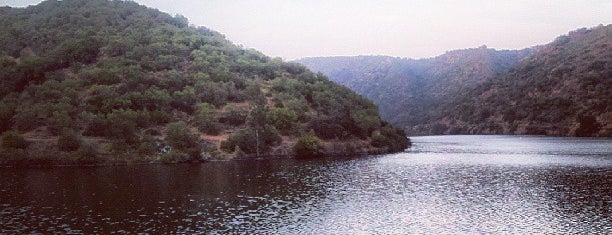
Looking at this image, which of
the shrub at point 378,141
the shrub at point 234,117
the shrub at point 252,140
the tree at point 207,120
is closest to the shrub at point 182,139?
the shrub at point 252,140

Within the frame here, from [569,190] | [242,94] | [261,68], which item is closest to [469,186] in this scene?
[569,190]

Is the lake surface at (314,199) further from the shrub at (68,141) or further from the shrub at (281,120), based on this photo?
the shrub at (281,120)

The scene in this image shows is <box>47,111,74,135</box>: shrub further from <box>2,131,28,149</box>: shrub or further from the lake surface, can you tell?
the lake surface

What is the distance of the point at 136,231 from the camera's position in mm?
36625

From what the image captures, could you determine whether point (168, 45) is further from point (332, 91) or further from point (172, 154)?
point (172, 154)

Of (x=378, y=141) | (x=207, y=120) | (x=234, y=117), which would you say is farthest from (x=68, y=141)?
(x=378, y=141)

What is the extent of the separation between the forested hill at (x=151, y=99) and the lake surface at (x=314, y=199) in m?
13.5

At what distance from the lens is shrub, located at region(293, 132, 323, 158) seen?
10012cm

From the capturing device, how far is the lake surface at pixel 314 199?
38.0 metres

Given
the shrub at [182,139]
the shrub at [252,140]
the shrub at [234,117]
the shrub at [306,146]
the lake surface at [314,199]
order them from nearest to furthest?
the lake surface at [314,199], the shrub at [182,139], the shrub at [252,140], the shrub at [306,146], the shrub at [234,117]

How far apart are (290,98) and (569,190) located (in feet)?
276

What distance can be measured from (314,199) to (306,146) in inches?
1962

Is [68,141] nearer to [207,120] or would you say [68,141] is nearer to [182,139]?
[182,139]

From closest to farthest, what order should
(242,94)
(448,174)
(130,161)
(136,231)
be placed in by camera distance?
1. (136,231)
2. (448,174)
3. (130,161)
4. (242,94)
